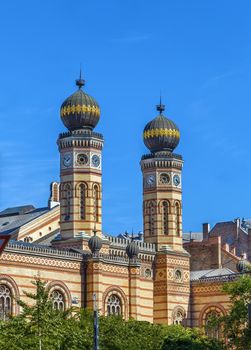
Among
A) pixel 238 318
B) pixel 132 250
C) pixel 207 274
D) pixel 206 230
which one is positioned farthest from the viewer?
pixel 206 230

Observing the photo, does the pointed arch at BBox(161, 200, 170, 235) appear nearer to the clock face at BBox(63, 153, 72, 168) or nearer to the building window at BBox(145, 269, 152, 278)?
the building window at BBox(145, 269, 152, 278)

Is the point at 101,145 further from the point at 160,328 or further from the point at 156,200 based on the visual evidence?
the point at 160,328

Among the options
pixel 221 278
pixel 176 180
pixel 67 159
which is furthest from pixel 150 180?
pixel 221 278

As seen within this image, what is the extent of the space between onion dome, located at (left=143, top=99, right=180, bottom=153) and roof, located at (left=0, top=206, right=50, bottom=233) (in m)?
9.99

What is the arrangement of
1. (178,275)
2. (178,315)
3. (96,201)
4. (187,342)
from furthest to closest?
1. (178,275)
2. (178,315)
3. (96,201)
4. (187,342)

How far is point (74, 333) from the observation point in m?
37.9

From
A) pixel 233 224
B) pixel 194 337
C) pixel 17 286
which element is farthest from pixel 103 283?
pixel 233 224

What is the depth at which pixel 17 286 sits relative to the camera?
49656 millimetres

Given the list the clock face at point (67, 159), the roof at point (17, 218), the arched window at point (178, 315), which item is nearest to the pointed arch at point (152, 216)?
the arched window at point (178, 315)

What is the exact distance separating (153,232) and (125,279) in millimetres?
5994

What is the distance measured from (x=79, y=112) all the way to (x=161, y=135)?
6.40m

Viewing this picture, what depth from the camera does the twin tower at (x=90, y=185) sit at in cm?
5600

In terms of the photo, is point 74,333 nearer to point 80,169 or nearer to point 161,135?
point 80,169

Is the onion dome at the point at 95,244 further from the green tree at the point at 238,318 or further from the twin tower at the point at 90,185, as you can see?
the green tree at the point at 238,318
